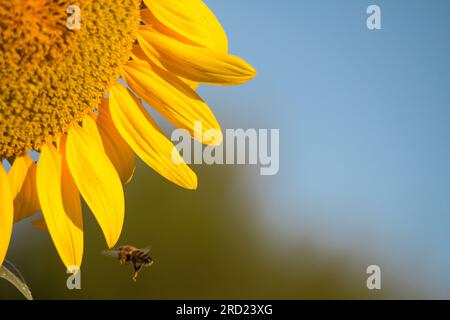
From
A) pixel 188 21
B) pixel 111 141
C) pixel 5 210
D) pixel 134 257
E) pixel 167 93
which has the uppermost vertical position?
pixel 188 21

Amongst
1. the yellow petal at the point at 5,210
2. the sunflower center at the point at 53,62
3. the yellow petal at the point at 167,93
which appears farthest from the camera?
the yellow petal at the point at 167,93

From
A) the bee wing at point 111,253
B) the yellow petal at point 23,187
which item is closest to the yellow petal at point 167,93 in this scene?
the yellow petal at point 23,187

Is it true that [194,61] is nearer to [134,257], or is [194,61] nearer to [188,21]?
[188,21]

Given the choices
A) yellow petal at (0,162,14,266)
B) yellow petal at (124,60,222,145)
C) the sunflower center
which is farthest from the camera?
yellow petal at (124,60,222,145)

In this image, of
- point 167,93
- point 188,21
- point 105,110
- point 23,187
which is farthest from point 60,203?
point 188,21

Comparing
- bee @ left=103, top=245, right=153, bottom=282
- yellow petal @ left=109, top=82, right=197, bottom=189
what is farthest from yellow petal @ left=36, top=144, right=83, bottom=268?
bee @ left=103, top=245, right=153, bottom=282

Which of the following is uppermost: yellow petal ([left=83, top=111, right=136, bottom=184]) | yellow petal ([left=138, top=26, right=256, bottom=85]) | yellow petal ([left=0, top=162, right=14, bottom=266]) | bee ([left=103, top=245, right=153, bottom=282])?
yellow petal ([left=138, top=26, right=256, bottom=85])

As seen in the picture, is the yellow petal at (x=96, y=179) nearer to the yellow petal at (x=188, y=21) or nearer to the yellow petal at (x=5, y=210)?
the yellow petal at (x=5, y=210)

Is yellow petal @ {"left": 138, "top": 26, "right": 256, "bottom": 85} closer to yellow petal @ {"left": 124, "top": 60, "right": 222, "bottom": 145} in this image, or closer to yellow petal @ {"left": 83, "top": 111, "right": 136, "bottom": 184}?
yellow petal @ {"left": 124, "top": 60, "right": 222, "bottom": 145}
